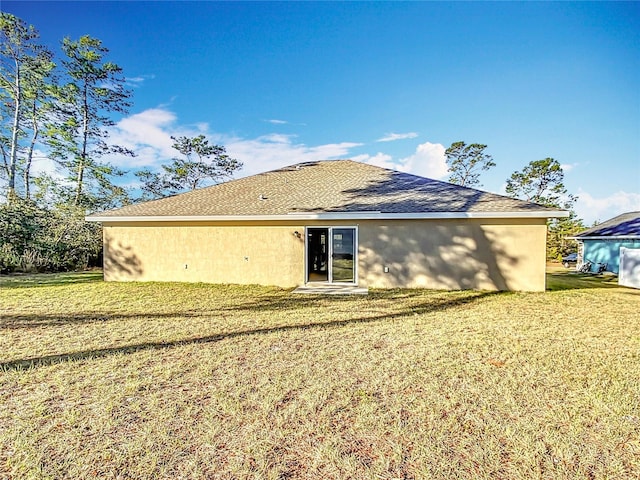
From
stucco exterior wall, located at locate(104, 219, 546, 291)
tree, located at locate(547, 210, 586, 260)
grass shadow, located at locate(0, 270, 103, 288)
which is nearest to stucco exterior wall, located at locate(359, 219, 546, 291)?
stucco exterior wall, located at locate(104, 219, 546, 291)

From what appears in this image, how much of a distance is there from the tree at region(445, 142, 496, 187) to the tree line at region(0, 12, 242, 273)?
90.2ft

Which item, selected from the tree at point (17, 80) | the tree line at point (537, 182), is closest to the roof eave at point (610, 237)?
the tree line at point (537, 182)

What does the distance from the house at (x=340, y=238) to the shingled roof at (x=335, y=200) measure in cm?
4

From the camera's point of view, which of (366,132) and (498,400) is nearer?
(498,400)

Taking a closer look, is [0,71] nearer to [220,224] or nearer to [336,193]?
[220,224]

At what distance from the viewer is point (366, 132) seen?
19.5 m

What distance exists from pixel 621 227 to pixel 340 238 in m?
16.6

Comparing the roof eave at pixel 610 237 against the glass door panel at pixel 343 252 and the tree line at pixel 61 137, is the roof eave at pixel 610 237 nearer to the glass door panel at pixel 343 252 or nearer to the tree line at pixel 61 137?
the glass door panel at pixel 343 252

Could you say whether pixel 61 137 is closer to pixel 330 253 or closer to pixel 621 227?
pixel 330 253

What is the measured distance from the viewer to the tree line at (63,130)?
52.3 ft

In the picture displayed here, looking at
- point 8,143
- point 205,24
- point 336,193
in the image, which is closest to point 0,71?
point 8,143

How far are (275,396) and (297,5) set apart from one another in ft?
42.8

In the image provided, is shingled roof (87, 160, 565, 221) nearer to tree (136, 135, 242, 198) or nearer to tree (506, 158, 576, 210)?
tree (136, 135, 242, 198)

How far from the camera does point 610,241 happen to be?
1612 centimetres
